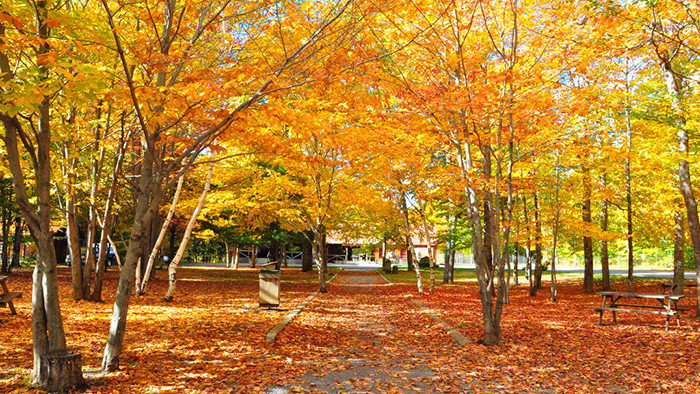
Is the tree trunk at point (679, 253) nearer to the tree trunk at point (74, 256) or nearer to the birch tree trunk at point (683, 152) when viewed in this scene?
the birch tree trunk at point (683, 152)

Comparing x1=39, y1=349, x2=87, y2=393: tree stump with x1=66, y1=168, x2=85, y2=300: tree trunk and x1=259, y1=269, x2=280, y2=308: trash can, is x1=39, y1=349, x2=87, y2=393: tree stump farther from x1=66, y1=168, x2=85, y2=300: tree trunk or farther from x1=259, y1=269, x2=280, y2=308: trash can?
x1=66, y1=168, x2=85, y2=300: tree trunk

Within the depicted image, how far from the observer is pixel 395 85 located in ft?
28.0

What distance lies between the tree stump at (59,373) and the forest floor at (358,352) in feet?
0.52

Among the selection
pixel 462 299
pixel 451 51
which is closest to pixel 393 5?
pixel 451 51

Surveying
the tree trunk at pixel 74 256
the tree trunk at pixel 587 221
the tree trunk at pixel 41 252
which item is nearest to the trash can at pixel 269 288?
the tree trunk at pixel 74 256

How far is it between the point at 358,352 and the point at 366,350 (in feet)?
0.71

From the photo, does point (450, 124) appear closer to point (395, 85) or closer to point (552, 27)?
point (395, 85)

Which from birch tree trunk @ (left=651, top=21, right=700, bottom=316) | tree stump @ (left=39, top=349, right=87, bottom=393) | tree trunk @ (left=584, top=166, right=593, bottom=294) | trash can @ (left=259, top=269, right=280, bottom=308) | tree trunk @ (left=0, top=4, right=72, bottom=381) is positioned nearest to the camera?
tree stump @ (left=39, top=349, right=87, bottom=393)

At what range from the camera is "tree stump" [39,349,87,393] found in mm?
4477

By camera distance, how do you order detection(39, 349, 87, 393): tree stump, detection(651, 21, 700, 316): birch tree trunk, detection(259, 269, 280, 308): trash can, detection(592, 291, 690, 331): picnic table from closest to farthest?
detection(39, 349, 87, 393): tree stump < detection(592, 291, 690, 331): picnic table < detection(651, 21, 700, 316): birch tree trunk < detection(259, 269, 280, 308): trash can

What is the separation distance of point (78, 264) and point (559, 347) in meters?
10.6

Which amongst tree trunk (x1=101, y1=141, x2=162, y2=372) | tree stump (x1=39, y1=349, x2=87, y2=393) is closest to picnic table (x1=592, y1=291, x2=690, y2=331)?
tree trunk (x1=101, y1=141, x2=162, y2=372)

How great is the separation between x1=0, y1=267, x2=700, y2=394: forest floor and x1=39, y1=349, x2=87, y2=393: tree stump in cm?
16

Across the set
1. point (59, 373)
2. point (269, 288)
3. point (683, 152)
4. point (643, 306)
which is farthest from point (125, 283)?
point (683, 152)
